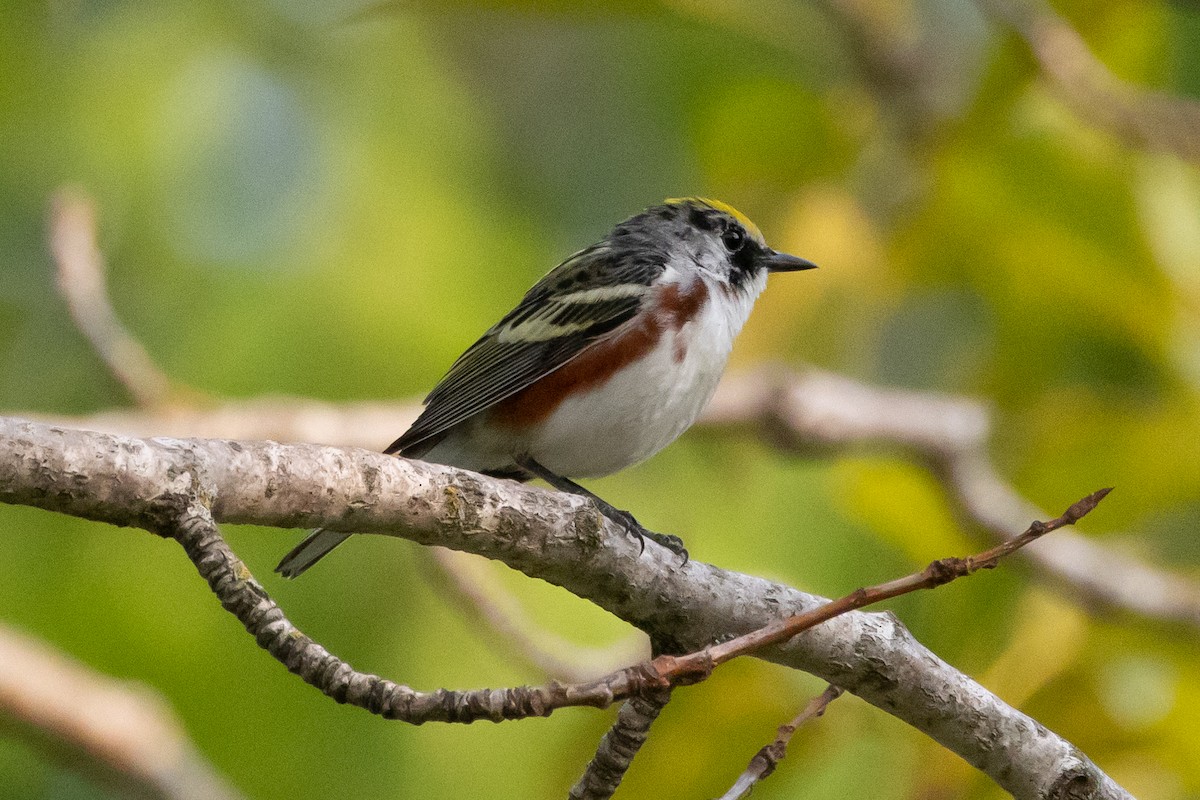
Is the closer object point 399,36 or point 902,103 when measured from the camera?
point 902,103

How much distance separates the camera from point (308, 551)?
12.2 ft

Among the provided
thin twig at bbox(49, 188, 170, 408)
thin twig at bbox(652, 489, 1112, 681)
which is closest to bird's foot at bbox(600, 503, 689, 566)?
thin twig at bbox(652, 489, 1112, 681)

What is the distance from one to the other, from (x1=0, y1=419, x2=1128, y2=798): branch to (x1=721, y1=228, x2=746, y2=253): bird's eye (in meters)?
2.27

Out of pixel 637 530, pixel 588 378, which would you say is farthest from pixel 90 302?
pixel 637 530

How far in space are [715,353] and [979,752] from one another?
5.49 feet

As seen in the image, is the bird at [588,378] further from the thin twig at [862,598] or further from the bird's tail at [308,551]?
the thin twig at [862,598]

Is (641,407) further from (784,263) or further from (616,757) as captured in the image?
(616,757)

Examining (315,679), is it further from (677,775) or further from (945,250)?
(945,250)

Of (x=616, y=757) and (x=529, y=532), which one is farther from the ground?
(x=529, y=532)

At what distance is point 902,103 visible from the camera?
6.03 meters

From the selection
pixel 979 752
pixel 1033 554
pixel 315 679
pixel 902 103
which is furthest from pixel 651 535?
pixel 902 103

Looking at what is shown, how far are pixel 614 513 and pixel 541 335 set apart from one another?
0.90 metres

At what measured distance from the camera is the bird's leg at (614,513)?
3.52m

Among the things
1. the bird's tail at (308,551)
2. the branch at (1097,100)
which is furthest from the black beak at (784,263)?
the bird's tail at (308,551)
